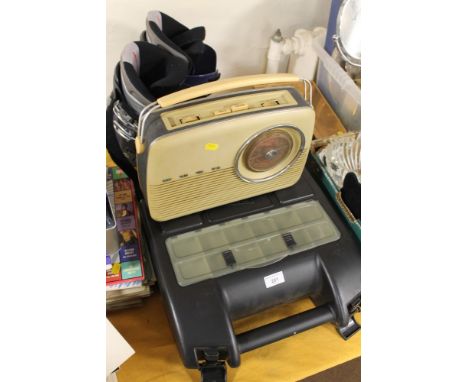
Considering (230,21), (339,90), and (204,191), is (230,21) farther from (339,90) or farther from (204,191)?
(204,191)

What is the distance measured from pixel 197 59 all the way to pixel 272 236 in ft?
1.09

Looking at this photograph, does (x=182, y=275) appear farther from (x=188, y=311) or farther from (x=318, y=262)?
(x=318, y=262)

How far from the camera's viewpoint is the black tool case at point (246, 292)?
2.03ft

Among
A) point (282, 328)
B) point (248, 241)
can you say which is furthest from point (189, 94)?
point (282, 328)

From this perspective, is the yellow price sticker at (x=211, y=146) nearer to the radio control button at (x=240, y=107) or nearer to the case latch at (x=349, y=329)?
the radio control button at (x=240, y=107)

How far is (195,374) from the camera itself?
70 centimetres

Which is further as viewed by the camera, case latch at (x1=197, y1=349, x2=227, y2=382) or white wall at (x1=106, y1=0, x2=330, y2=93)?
white wall at (x1=106, y1=0, x2=330, y2=93)

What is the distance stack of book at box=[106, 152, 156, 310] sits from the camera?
0.68 m

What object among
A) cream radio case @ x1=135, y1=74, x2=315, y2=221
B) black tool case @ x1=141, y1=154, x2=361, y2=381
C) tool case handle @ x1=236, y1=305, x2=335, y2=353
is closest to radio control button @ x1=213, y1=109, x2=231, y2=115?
cream radio case @ x1=135, y1=74, x2=315, y2=221

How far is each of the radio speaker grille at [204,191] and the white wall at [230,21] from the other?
0.43 meters

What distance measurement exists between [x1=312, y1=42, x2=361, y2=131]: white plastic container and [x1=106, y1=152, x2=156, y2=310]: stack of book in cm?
49

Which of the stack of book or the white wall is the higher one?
the white wall

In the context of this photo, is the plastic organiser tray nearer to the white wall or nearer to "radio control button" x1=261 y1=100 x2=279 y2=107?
"radio control button" x1=261 y1=100 x2=279 y2=107
